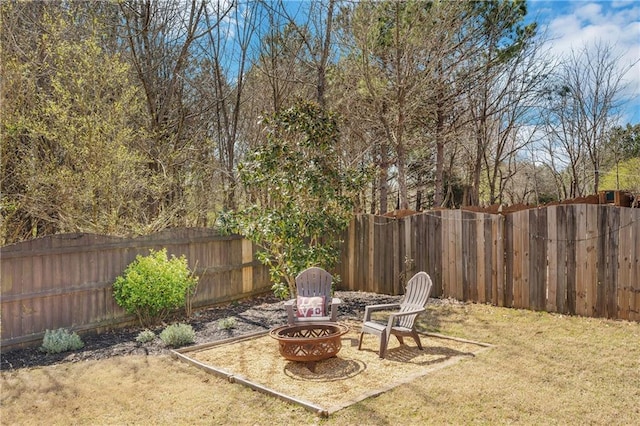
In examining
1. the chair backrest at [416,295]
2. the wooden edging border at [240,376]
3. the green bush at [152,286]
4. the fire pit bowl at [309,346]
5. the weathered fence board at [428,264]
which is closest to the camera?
the wooden edging border at [240,376]

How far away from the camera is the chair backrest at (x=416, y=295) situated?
5.15 metres

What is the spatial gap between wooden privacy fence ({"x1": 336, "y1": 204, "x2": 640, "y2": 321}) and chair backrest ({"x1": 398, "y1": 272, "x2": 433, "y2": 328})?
2.16 m

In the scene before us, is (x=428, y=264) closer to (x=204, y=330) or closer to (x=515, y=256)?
(x=515, y=256)

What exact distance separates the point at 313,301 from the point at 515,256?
125 inches

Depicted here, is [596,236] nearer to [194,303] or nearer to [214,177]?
[194,303]

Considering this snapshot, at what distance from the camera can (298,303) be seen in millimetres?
5789

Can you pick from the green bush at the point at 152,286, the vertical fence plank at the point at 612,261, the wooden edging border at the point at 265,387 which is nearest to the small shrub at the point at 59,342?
the green bush at the point at 152,286

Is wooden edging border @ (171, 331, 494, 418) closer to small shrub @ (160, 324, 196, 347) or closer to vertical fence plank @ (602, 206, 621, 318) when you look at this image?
small shrub @ (160, 324, 196, 347)

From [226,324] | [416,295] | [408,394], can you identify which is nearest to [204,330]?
[226,324]

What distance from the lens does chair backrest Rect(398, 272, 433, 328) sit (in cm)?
515

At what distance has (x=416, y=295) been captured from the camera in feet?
17.8

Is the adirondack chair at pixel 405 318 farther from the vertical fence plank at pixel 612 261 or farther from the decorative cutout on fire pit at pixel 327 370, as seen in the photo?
the vertical fence plank at pixel 612 261

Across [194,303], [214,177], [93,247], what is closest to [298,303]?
[194,303]

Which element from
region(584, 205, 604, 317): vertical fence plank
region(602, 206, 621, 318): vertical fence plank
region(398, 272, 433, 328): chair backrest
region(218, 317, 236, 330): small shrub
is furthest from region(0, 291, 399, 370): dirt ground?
region(602, 206, 621, 318): vertical fence plank
